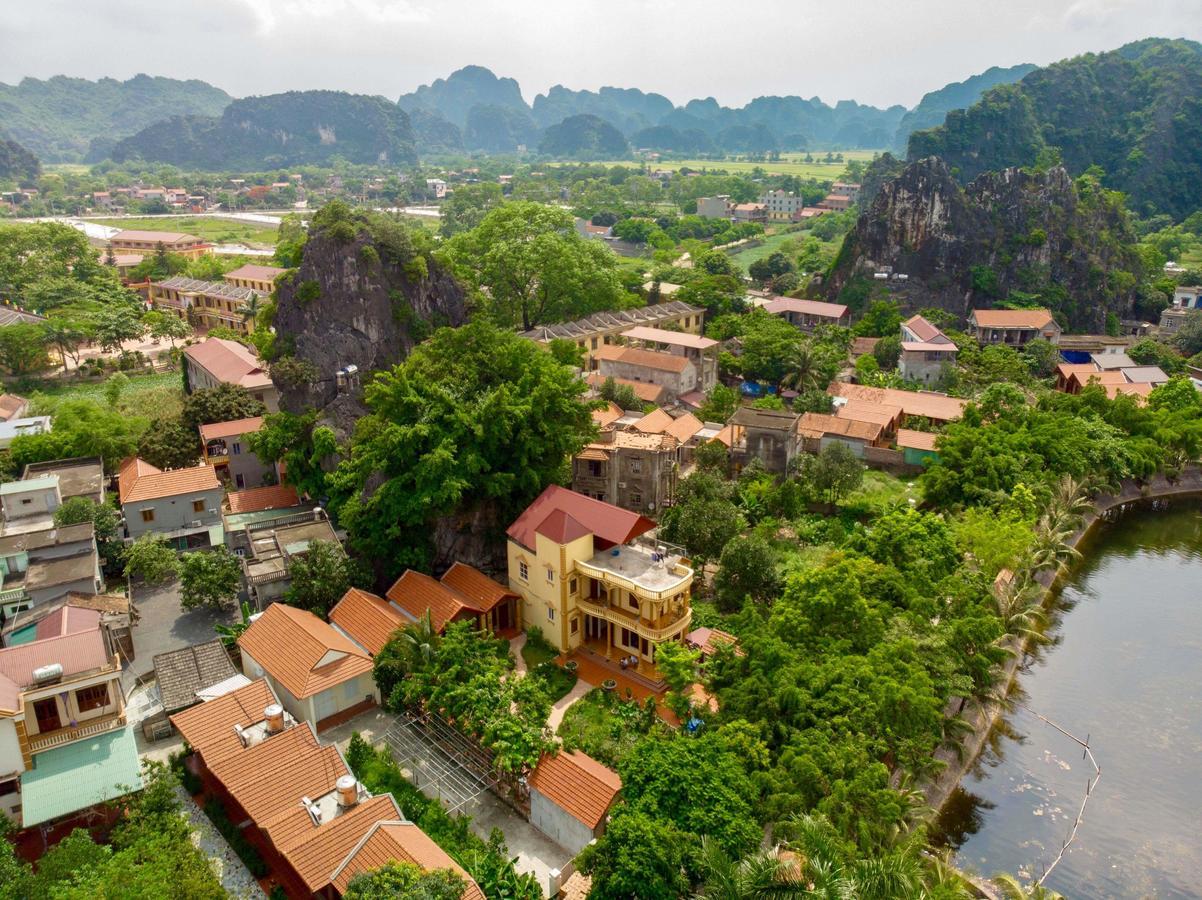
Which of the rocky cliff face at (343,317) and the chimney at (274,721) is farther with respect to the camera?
the rocky cliff face at (343,317)

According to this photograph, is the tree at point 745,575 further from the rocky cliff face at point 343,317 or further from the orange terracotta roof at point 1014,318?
the orange terracotta roof at point 1014,318

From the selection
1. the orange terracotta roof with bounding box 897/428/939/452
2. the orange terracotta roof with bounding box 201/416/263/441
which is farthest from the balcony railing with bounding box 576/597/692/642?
the orange terracotta roof with bounding box 897/428/939/452

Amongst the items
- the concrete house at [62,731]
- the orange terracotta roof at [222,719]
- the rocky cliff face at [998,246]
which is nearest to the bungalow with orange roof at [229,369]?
the concrete house at [62,731]

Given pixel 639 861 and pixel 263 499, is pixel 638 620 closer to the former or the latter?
pixel 639 861

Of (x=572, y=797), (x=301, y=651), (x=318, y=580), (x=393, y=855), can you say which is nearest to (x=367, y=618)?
(x=301, y=651)

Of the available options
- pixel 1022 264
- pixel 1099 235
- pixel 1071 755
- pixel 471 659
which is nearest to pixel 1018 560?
pixel 1071 755

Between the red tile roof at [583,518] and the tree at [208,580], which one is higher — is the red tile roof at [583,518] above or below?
above

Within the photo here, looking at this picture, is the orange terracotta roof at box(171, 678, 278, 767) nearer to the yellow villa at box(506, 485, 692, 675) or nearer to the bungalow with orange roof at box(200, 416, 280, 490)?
the yellow villa at box(506, 485, 692, 675)
